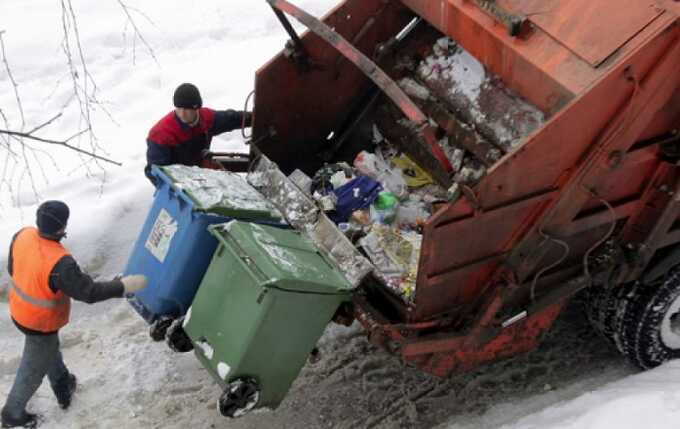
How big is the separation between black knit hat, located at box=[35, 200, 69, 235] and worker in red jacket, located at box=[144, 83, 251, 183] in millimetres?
818

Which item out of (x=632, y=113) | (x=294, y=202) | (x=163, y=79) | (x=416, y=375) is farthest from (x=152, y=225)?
(x=163, y=79)

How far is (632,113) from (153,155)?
2.91 meters

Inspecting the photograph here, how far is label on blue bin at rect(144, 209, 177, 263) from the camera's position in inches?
151

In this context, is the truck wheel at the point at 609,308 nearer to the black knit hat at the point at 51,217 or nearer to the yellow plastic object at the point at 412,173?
the yellow plastic object at the point at 412,173

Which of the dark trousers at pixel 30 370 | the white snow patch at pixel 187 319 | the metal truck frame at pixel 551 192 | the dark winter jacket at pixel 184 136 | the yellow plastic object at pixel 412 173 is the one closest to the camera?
the metal truck frame at pixel 551 192

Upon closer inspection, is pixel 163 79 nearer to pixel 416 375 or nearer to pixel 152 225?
pixel 152 225

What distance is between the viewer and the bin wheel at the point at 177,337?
3740mm

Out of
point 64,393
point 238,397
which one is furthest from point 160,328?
point 64,393

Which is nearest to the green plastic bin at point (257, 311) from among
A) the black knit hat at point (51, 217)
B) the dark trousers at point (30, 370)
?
the black knit hat at point (51, 217)

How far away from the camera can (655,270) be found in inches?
151

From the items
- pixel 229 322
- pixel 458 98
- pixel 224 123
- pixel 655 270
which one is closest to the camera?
pixel 229 322

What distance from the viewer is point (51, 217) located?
12.9ft

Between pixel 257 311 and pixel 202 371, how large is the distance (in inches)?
58.2

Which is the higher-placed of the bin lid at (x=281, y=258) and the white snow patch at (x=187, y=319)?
the bin lid at (x=281, y=258)
